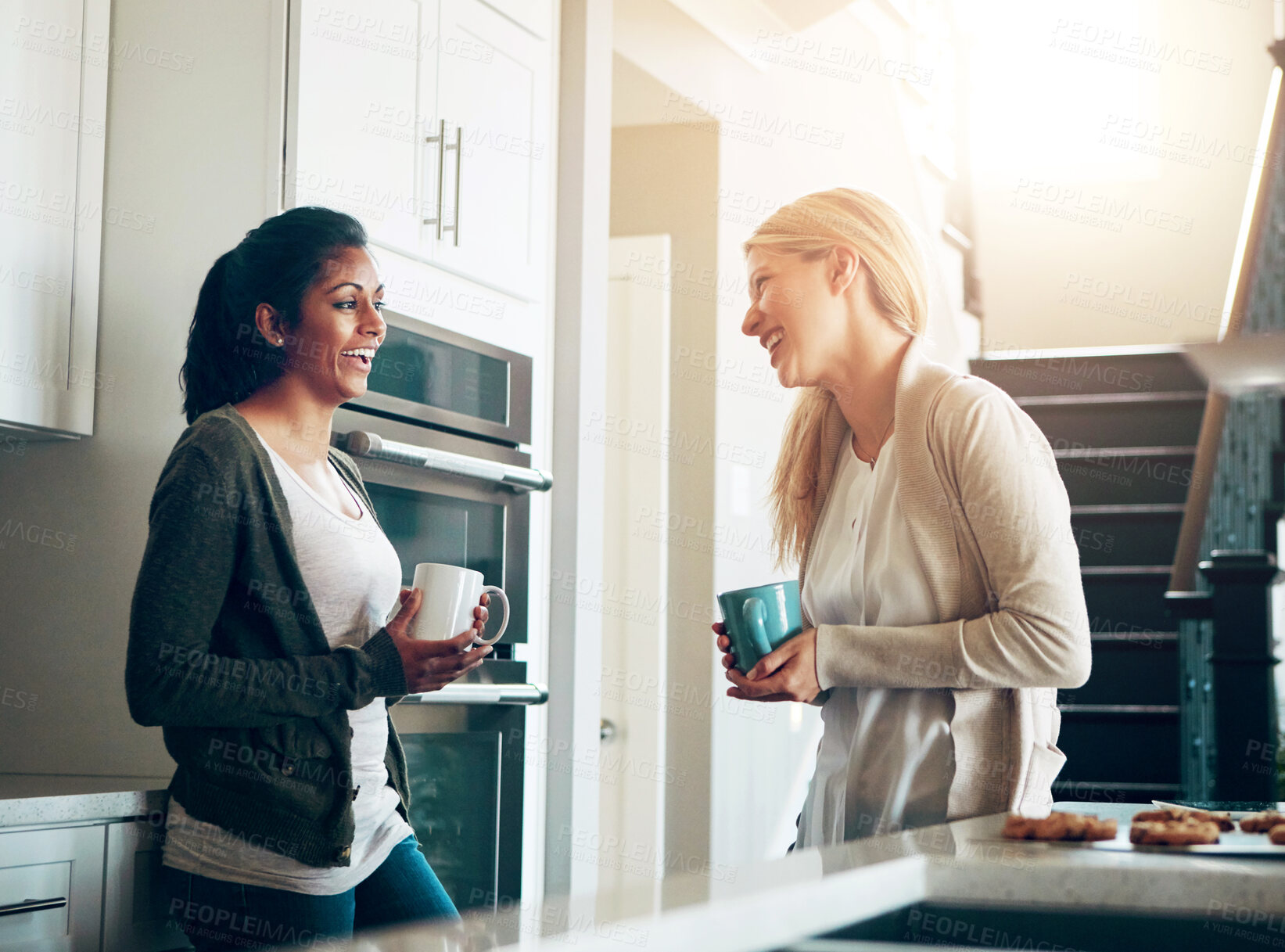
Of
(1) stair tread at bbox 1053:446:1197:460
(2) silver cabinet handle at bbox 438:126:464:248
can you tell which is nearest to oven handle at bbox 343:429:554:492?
(2) silver cabinet handle at bbox 438:126:464:248

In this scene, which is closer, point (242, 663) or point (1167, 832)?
point (1167, 832)

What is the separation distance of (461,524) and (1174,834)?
151 cm

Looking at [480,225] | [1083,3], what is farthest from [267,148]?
[1083,3]

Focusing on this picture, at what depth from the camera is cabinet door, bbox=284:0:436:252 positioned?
6.44 ft

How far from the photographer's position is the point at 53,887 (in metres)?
1.49

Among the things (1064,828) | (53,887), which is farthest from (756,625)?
(53,887)

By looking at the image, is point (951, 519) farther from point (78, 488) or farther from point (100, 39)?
point (100, 39)

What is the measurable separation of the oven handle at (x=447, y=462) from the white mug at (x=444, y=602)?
483mm

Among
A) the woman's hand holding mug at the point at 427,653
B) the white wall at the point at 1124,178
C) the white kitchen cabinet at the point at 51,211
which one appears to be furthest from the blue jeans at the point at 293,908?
the white wall at the point at 1124,178

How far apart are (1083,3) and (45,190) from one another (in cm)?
554

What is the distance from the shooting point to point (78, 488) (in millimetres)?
2014

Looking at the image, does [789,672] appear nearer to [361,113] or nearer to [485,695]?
[485,695]

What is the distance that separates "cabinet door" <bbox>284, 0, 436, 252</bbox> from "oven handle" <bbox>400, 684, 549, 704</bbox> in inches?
29.2

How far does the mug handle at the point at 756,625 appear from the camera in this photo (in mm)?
1512
